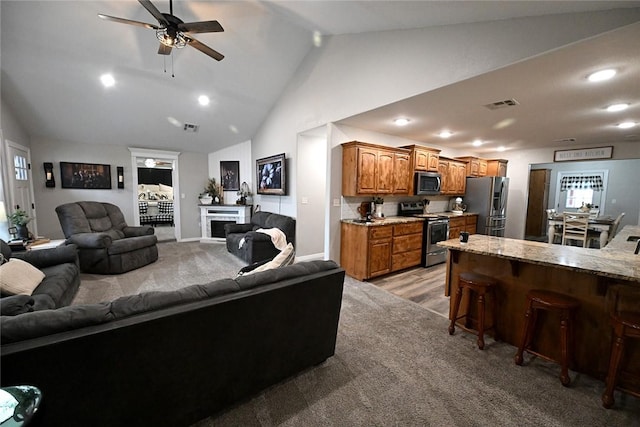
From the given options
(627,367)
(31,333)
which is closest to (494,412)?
(627,367)

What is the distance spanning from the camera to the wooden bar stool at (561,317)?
1.91 m

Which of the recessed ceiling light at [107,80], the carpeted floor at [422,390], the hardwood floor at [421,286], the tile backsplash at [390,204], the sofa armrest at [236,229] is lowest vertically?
the carpeted floor at [422,390]

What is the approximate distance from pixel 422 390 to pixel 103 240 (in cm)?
479

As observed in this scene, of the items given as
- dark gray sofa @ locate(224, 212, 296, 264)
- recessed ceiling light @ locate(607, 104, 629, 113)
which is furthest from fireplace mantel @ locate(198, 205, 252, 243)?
recessed ceiling light @ locate(607, 104, 629, 113)

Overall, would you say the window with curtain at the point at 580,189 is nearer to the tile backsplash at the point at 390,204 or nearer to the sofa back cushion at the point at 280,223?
the tile backsplash at the point at 390,204

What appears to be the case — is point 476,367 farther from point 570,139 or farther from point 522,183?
point 522,183

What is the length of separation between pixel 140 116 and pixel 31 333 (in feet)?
18.1

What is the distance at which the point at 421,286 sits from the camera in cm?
382

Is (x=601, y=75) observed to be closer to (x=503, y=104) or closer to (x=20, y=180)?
(x=503, y=104)

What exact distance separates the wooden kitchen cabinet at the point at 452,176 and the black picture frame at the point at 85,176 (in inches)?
299

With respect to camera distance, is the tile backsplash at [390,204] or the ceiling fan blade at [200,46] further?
the tile backsplash at [390,204]

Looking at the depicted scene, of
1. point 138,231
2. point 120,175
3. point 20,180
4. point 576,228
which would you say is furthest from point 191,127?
point 576,228

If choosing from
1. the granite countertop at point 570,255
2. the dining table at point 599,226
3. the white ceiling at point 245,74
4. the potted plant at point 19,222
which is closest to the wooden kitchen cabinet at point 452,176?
the white ceiling at point 245,74

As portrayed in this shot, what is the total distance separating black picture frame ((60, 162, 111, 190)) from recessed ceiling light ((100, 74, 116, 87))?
2.44m
